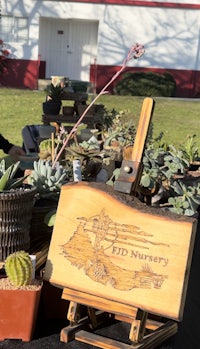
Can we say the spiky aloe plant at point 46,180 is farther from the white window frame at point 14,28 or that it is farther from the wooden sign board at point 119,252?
the white window frame at point 14,28

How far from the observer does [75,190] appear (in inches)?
53.9

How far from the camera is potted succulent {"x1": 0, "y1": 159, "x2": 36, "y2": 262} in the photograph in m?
1.46

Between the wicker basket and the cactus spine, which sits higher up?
the wicker basket

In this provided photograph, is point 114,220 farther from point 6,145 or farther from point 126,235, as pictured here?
point 6,145

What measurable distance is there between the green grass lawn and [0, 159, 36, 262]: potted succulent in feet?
23.8

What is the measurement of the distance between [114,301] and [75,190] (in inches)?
11.3

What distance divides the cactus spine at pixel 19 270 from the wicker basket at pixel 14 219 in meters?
0.15

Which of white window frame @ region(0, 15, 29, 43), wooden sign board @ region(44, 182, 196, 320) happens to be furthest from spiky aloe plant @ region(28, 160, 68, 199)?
white window frame @ region(0, 15, 29, 43)

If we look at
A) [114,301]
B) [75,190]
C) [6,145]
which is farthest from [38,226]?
[6,145]

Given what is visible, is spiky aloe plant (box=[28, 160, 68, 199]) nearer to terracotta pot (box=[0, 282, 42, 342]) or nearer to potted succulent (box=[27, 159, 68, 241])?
potted succulent (box=[27, 159, 68, 241])

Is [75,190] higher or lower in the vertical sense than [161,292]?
higher

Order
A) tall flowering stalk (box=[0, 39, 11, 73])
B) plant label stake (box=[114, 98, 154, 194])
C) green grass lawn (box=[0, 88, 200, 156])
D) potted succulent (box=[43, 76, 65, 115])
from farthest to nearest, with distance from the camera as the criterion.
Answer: tall flowering stalk (box=[0, 39, 11, 73]) → green grass lawn (box=[0, 88, 200, 156]) → potted succulent (box=[43, 76, 65, 115]) → plant label stake (box=[114, 98, 154, 194])

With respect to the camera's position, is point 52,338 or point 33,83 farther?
point 33,83

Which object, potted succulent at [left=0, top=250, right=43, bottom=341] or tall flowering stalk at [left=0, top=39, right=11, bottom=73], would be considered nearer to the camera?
potted succulent at [left=0, top=250, right=43, bottom=341]
